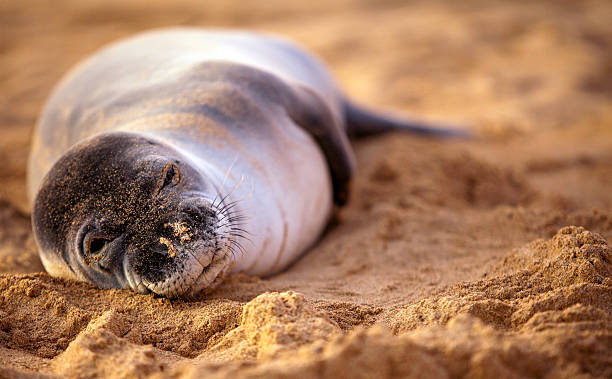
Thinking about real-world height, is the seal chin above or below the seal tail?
above

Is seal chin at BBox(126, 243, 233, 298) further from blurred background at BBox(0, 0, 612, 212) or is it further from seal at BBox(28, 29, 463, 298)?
blurred background at BBox(0, 0, 612, 212)

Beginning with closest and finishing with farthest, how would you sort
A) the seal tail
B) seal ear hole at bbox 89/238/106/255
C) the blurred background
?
seal ear hole at bbox 89/238/106/255 → the seal tail → the blurred background

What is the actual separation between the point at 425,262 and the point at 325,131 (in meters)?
1.00

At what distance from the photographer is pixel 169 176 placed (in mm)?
2070

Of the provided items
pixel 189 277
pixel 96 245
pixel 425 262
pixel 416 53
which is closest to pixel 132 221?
pixel 96 245

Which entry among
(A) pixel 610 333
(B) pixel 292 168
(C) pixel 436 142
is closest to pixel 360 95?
(C) pixel 436 142

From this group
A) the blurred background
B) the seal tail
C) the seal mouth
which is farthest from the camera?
the blurred background

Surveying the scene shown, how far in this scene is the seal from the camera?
1966mm

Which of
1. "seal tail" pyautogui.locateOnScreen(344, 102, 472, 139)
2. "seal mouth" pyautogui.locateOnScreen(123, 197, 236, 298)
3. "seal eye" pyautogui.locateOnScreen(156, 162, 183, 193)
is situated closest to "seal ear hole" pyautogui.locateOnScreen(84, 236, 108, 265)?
"seal mouth" pyautogui.locateOnScreen(123, 197, 236, 298)

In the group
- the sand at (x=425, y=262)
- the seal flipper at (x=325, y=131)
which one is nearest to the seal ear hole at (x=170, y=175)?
the sand at (x=425, y=262)

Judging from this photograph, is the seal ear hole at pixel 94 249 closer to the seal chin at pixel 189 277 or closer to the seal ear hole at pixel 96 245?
the seal ear hole at pixel 96 245

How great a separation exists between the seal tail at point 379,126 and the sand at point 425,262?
113 mm

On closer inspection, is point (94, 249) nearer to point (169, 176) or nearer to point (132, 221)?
point (132, 221)

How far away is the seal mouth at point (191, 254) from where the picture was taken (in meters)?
1.89
